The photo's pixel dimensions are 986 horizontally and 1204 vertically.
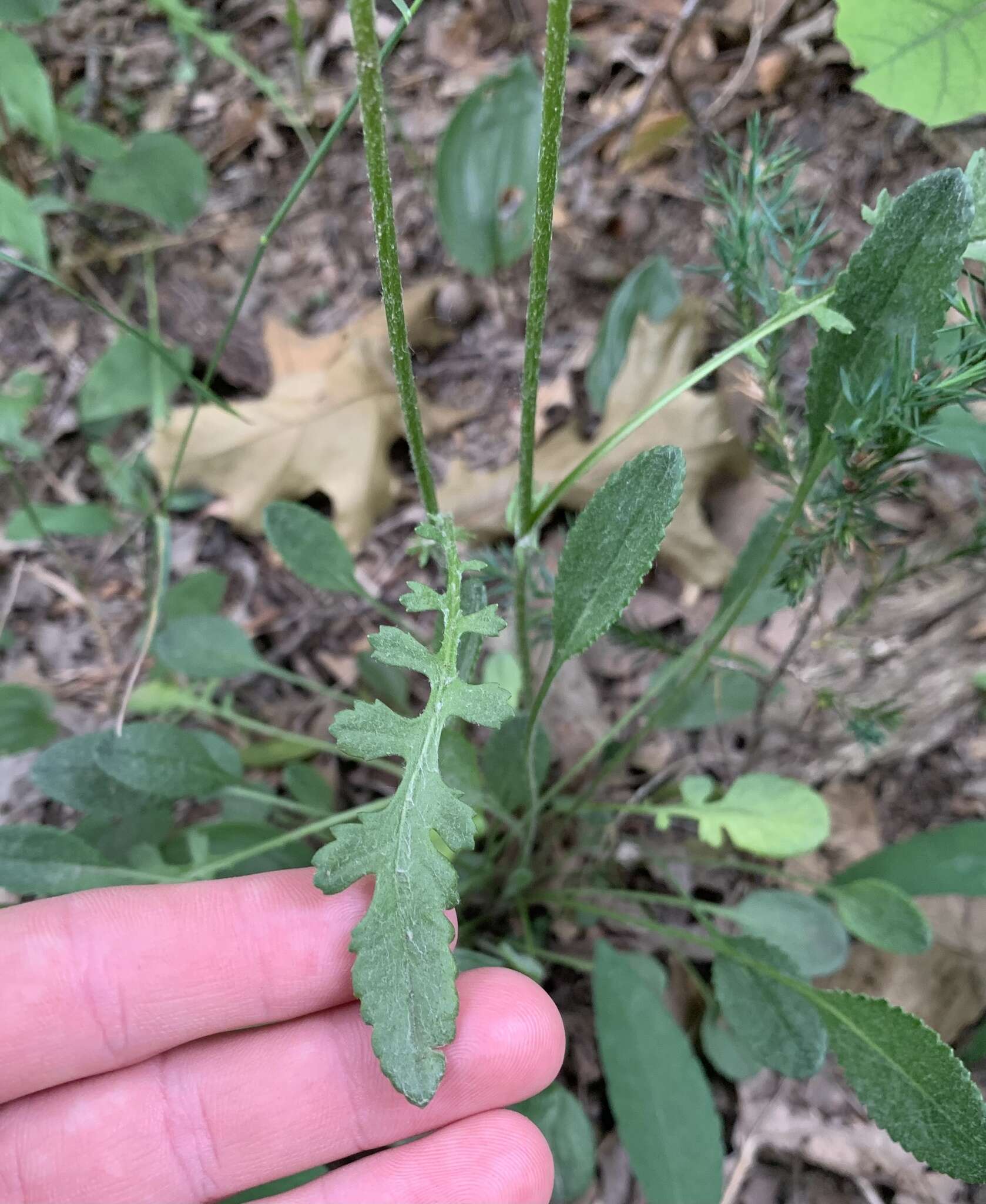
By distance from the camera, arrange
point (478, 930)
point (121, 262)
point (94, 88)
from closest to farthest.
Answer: point (478, 930) → point (121, 262) → point (94, 88)

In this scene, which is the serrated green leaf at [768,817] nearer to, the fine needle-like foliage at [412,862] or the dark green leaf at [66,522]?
the fine needle-like foliage at [412,862]

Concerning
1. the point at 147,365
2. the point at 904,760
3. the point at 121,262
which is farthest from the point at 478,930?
the point at 121,262

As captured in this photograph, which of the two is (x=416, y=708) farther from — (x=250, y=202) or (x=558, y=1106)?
(x=250, y=202)

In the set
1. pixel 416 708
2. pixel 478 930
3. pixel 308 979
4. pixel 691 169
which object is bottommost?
pixel 478 930

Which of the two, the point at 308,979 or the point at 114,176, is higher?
the point at 114,176

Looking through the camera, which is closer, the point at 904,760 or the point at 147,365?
the point at 904,760

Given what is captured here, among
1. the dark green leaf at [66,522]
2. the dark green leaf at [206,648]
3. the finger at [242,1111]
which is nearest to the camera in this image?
the finger at [242,1111]

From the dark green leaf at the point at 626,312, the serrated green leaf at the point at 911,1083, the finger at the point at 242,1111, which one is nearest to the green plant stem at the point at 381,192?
the finger at the point at 242,1111
